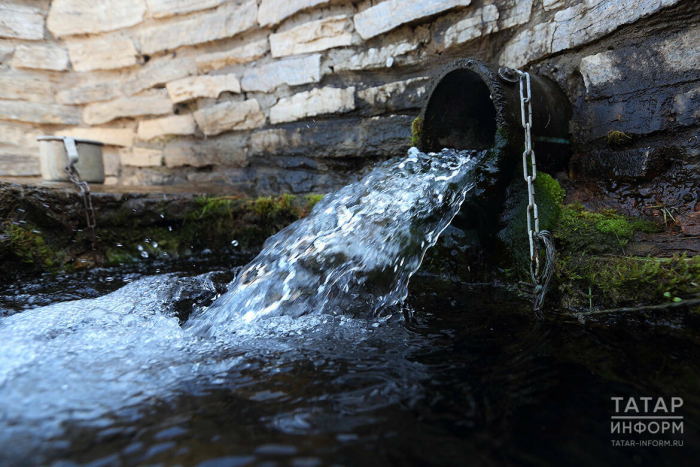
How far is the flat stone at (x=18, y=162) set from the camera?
16.8 feet

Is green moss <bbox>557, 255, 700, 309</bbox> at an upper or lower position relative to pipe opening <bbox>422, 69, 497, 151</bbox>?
lower

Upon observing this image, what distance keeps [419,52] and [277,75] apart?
1.47 meters

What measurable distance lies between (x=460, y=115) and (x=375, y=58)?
1047 mm

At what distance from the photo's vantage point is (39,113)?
514 centimetres

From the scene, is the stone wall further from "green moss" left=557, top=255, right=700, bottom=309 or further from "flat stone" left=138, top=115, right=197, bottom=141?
"green moss" left=557, top=255, right=700, bottom=309

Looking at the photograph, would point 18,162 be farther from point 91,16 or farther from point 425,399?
point 425,399

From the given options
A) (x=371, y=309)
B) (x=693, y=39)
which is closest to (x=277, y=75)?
(x=371, y=309)

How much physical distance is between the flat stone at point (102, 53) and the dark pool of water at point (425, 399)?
179 inches

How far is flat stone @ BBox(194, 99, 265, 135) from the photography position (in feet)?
13.7

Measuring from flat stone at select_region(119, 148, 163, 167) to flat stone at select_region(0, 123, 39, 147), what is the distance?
120cm

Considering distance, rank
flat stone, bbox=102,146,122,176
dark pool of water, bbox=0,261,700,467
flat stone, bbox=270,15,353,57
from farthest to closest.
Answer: flat stone, bbox=102,146,122,176, flat stone, bbox=270,15,353,57, dark pool of water, bbox=0,261,700,467

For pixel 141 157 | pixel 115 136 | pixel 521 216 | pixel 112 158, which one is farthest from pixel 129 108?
pixel 521 216

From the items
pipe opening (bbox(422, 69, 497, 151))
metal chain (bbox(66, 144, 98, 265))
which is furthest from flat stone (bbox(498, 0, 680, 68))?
metal chain (bbox(66, 144, 98, 265))

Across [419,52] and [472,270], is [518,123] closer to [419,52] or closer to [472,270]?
[472,270]
